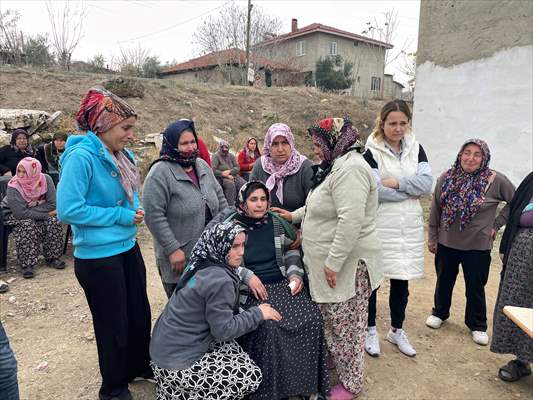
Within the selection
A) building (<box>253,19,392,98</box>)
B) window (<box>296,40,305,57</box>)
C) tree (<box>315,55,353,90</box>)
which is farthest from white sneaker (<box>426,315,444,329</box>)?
window (<box>296,40,305,57</box>)

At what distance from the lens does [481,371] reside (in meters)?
3.05

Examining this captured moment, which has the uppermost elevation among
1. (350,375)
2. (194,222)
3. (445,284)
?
(194,222)

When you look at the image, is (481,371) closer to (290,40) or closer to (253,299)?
(253,299)

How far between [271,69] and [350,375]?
25.3m

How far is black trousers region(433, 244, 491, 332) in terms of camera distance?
10.9 feet

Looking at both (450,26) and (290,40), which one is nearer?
(450,26)

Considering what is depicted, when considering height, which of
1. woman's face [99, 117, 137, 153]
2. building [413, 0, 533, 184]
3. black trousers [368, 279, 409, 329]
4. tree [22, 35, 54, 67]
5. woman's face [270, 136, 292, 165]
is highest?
tree [22, 35, 54, 67]

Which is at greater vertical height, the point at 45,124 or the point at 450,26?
the point at 450,26

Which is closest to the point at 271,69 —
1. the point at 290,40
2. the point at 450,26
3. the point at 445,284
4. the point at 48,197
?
the point at 290,40

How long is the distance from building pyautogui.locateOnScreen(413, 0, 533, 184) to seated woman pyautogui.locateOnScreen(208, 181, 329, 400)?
6335mm

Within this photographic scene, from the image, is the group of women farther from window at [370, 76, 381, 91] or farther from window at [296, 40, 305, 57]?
window at [296, 40, 305, 57]

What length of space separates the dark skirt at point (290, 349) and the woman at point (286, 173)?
2.52 ft

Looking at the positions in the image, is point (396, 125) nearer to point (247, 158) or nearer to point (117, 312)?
point (117, 312)

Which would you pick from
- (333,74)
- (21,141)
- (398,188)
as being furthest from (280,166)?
(333,74)
